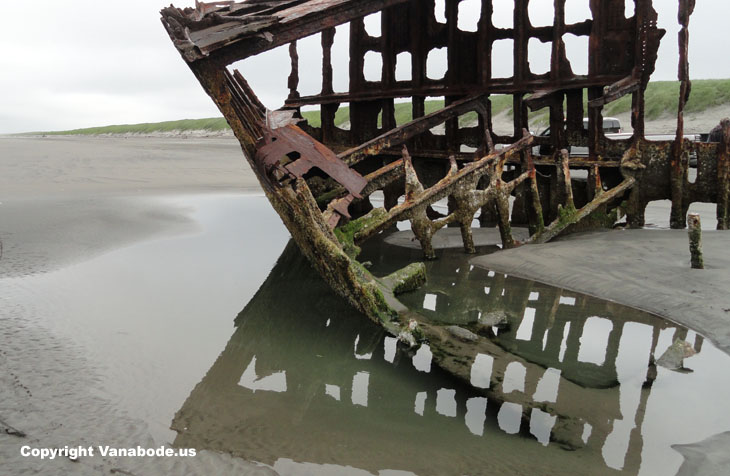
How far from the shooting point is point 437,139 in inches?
411

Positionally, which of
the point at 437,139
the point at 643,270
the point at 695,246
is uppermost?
the point at 437,139

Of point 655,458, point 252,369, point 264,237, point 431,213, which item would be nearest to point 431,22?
point 431,213

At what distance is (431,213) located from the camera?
1088 centimetres

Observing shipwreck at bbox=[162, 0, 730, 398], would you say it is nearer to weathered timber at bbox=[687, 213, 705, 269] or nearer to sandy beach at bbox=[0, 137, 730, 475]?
sandy beach at bbox=[0, 137, 730, 475]

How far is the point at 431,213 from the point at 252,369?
6895 mm

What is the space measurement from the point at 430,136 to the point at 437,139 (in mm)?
126

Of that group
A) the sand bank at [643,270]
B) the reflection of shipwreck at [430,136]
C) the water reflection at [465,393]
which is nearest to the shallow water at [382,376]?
the water reflection at [465,393]

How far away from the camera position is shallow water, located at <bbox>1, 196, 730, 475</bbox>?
327 centimetres

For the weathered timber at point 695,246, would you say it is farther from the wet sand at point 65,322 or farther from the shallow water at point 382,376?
the wet sand at point 65,322

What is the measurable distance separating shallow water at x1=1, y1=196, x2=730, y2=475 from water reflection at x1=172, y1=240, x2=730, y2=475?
1 centimetres

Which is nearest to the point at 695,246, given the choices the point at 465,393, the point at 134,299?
the point at 465,393

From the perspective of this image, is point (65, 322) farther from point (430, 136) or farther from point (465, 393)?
point (430, 136)

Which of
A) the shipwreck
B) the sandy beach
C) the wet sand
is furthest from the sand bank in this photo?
the wet sand

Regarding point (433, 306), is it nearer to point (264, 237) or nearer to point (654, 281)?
point (654, 281)
